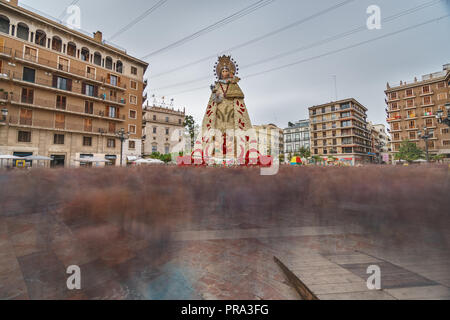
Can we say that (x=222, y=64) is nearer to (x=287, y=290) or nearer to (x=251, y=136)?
(x=251, y=136)

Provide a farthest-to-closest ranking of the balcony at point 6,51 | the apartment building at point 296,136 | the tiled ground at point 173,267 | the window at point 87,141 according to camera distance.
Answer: the apartment building at point 296,136
the window at point 87,141
the balcony at point 6,51
the tiled ground at point 173,267

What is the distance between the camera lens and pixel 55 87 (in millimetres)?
11789

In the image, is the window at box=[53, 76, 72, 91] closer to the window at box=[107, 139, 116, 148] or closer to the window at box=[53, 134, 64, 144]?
the window at box=[53, 134, 64, 144]

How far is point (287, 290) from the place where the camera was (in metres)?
1.60

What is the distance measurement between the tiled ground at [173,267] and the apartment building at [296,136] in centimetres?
6272

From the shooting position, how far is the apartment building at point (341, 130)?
3866 cm

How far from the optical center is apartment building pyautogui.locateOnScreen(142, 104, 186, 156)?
1853 inches

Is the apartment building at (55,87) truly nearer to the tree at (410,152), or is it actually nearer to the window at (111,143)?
the window at (111,143)

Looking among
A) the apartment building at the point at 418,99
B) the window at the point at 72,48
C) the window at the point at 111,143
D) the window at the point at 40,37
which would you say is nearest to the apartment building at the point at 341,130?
the apartment building at the point at 418,99

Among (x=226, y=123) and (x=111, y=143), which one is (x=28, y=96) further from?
(x=226, y=123)

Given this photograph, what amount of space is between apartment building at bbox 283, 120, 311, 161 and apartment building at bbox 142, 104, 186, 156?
124 feet

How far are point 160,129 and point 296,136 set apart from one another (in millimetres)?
47269

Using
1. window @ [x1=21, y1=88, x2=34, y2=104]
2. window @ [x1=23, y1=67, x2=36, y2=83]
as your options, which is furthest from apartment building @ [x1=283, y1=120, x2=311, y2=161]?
window @ [x1=21, y1=88, x2=34, y2=104]
